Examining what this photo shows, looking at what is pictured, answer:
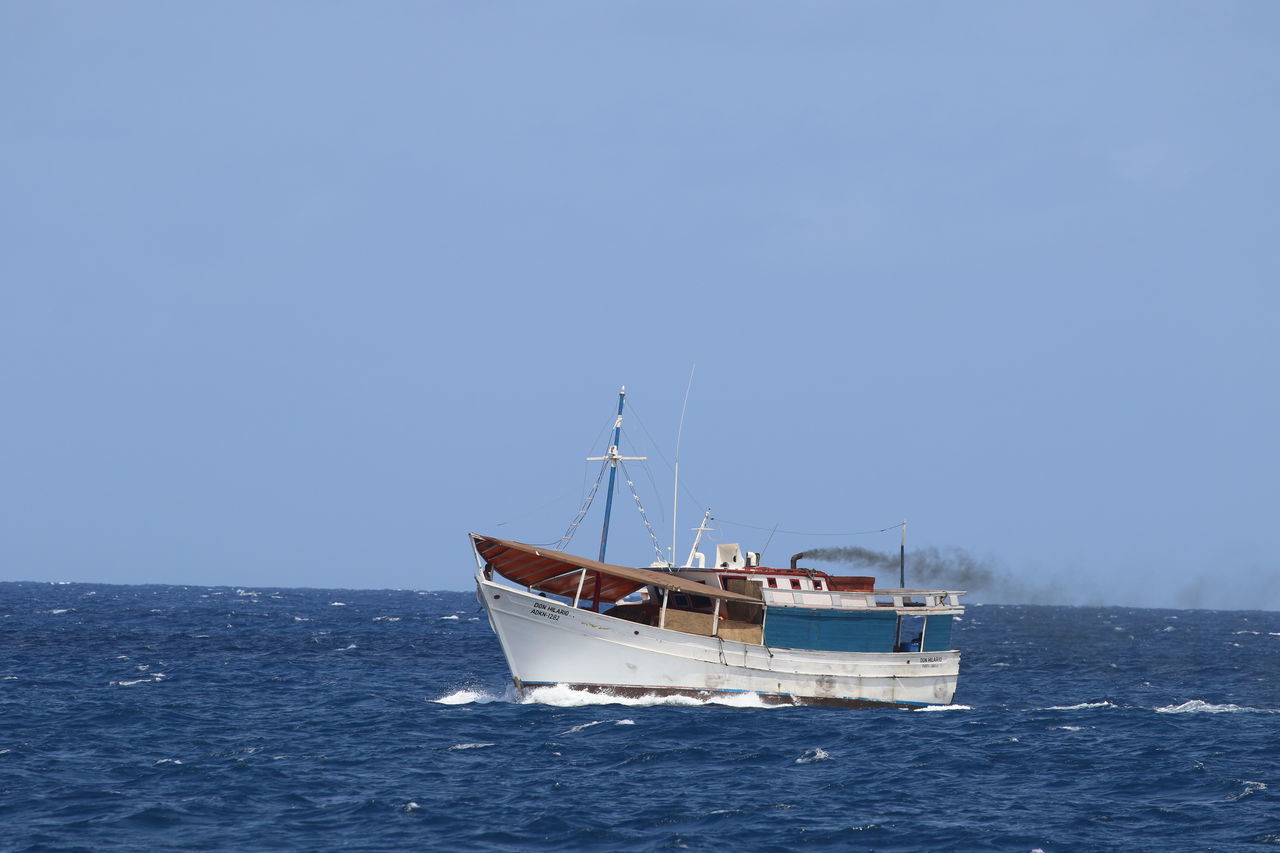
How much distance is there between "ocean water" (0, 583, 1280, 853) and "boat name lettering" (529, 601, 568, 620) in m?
2.89

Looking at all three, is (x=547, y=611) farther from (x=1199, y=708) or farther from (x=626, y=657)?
(x=1199, y=708)

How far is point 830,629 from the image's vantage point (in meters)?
44.2

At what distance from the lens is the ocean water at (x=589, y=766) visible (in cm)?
2527

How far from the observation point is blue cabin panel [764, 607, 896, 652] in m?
43.6

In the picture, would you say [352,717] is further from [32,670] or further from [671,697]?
[32,670]

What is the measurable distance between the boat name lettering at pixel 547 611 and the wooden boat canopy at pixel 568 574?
115 centimetres

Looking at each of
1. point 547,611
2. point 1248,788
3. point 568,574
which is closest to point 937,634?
point 568,574

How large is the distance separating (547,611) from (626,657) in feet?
10.2

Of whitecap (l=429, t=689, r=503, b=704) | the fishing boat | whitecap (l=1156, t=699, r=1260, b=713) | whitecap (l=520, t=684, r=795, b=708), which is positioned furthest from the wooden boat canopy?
whitecap (l=1156, t=699, r=1260, b=713)

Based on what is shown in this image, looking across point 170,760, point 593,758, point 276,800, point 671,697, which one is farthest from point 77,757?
A: point 671,697

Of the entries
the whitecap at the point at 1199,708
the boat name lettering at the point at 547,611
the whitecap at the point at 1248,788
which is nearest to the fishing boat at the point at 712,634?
the boat name lettering at the point at 547,611

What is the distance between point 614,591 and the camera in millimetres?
47344

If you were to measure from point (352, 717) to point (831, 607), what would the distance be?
54.4 feet

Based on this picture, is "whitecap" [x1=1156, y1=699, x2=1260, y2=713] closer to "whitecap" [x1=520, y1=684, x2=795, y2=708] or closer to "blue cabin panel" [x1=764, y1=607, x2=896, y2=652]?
"blue cabin panel" [x1=764, y1=607, x2=896, y2=652]
